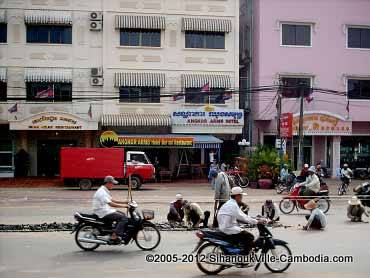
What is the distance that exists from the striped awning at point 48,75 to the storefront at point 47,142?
8.13ft

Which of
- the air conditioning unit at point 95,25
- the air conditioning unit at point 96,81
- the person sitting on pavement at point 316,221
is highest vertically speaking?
the air conditioning unit at point 95,25

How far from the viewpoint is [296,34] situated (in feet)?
120

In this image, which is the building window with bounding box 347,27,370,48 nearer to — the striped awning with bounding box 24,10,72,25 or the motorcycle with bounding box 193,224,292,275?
the striped awning with bounding box 24,10,72,25

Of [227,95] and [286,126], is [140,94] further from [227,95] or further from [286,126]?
[286,126]

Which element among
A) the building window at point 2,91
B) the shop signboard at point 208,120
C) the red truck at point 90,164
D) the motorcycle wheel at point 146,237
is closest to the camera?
the motorcycle wheel at point 146,237

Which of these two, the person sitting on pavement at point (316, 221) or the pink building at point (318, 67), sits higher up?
the pink building at point (318, 67)

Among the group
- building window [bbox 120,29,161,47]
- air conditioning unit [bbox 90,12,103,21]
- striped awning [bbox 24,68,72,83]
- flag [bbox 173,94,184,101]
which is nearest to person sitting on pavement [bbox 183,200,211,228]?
flag [bbox 173,94,184,101]

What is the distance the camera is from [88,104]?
3419 centimetres

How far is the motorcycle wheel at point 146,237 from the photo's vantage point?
38.7 ft

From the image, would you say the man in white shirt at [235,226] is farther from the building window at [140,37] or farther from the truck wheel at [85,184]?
the building window at [140,37]

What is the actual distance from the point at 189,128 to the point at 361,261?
2404 centimetres

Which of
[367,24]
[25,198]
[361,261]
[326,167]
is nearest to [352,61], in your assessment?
[367,24]

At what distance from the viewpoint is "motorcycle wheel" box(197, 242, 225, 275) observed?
9547mm

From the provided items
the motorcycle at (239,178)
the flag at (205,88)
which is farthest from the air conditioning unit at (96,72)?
the motorcycle at (239,178)
